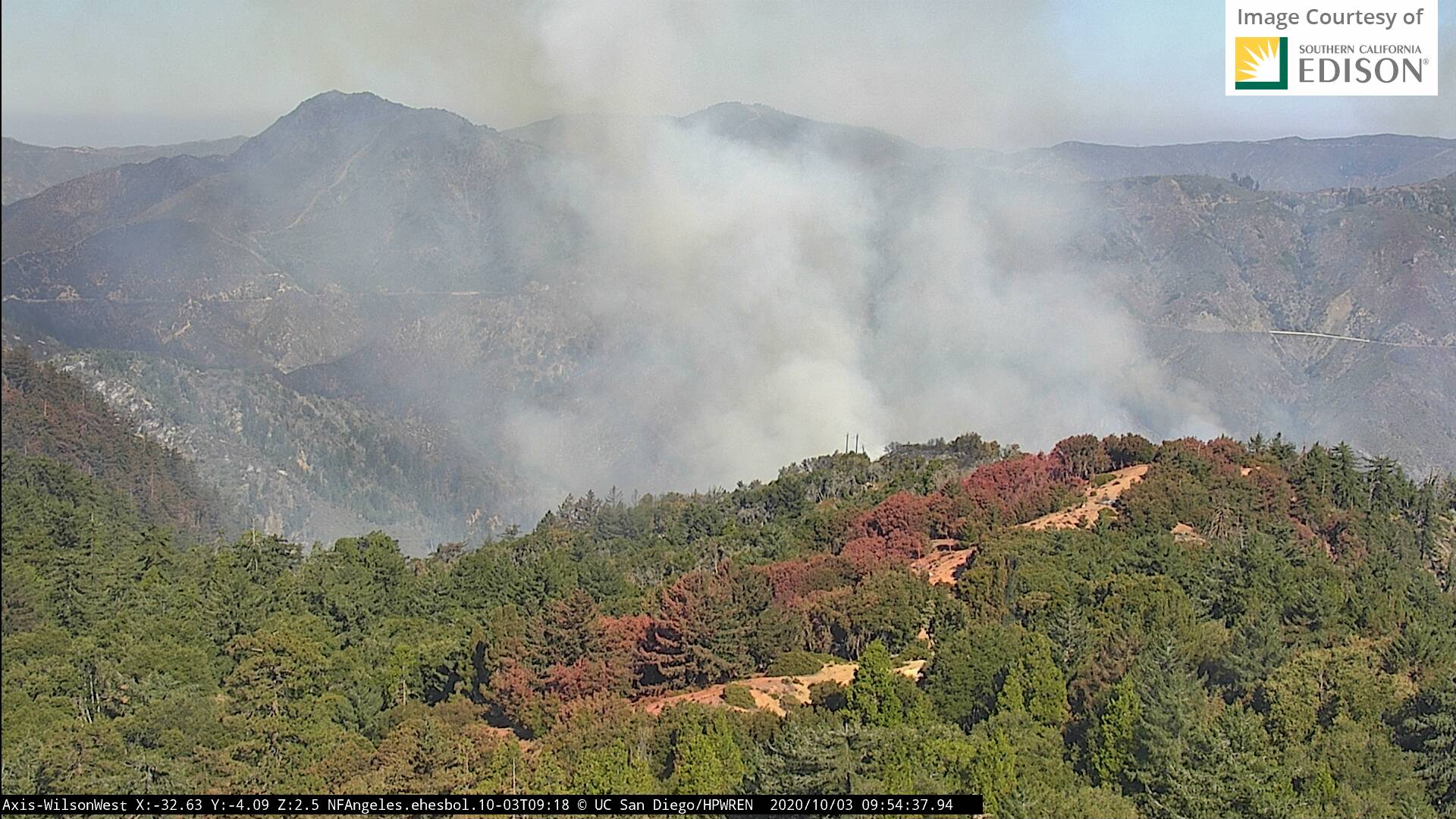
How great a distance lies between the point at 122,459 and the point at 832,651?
59.0m

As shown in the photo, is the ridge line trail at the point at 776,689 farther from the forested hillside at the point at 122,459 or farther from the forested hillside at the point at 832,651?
the forested hillside at the point at 122,459

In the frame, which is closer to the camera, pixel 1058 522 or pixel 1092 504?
pixel 1058 522

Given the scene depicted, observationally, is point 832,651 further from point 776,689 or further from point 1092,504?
point 1092,504

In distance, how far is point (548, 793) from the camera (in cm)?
2245

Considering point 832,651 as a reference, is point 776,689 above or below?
below

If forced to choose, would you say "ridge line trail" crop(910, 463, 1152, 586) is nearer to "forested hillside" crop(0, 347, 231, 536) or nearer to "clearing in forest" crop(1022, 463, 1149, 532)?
"clearing in forest" crop(1022, 463, 1149, 532)

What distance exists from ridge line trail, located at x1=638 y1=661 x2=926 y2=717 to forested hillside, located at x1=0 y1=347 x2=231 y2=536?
35.1m

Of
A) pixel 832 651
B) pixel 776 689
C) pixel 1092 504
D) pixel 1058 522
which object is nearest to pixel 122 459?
pixel 1058 522

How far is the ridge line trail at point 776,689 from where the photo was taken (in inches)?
1340

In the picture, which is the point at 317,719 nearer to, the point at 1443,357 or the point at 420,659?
the point at 420,659

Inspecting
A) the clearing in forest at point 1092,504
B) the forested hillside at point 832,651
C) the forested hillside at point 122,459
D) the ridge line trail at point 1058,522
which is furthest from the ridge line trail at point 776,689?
the forested hillside at point 122,459

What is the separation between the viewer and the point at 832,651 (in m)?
40.5

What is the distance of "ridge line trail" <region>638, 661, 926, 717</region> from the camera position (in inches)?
1340

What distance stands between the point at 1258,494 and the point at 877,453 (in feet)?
239
